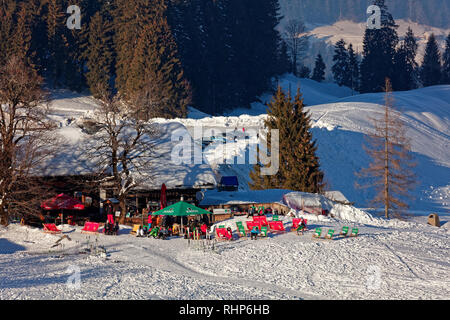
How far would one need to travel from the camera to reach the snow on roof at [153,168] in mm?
32938

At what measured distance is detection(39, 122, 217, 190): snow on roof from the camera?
3294 centimetres

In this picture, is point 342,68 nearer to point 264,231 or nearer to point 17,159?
point 17,159

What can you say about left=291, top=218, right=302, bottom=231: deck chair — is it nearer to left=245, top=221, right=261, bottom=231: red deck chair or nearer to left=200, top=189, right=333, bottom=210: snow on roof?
left=245, top=221, right=261, bottom=231: red deck chair

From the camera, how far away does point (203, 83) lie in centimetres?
8194

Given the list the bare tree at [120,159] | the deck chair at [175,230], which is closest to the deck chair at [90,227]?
the bare tree at [120,159]

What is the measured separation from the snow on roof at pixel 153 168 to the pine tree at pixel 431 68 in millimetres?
85479

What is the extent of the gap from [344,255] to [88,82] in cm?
5782

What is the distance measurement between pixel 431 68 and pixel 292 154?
77265 mm

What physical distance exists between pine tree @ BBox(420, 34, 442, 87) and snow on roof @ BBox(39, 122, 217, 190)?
85.5 meters

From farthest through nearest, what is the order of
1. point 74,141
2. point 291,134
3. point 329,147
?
point 329,147
point 291,134
point 74,141

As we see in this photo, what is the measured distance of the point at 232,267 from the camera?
74.6 ft

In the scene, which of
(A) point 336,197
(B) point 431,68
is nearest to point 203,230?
(A) point 336,197

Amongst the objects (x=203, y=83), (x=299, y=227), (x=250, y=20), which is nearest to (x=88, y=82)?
(x=203, y=83)
